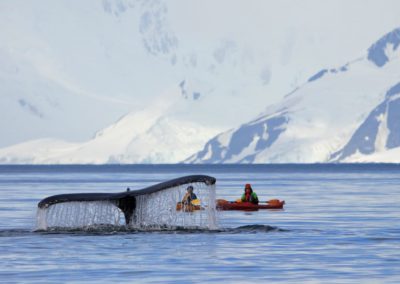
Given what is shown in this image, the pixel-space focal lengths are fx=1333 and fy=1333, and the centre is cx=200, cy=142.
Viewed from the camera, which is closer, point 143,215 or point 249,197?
point 143,215

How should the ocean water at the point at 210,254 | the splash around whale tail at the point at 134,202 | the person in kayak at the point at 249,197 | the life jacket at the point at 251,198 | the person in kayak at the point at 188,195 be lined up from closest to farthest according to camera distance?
the ocean water at the point at 210,254
the splash around whale tail at the point at 134,202
the person in kayak at the point at 188,195
the life jacket at the point at 251,198
the person in kayak at the point at 249,197

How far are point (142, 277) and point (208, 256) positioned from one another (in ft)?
15.4

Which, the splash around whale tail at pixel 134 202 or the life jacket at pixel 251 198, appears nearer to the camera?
the splash around whale tail at pixel 134 202

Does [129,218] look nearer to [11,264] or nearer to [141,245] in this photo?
[141,245]

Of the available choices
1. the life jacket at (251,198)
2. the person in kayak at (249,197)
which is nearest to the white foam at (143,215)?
the life jacket at (251,198)

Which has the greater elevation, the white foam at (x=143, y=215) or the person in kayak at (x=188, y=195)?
the person in kayak at (x=188, y=195)

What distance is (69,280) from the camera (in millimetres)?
30188

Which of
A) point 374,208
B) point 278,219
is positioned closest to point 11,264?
point 278,219

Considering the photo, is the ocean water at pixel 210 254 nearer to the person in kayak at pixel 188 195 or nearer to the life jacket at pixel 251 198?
the person in kayak at pixel 188 195

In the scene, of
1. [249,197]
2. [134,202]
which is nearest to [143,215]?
[134,202]

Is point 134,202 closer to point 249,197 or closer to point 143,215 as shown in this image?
point 143,215

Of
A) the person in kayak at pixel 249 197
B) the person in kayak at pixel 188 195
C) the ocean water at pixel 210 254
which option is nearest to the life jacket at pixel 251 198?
the person in kayak at pixel 249 197

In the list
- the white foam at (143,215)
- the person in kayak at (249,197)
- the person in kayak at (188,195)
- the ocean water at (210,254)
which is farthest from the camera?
the person in kayak at (249,197)

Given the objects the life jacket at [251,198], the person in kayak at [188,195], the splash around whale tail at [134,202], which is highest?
the life jacket at [251,198]
